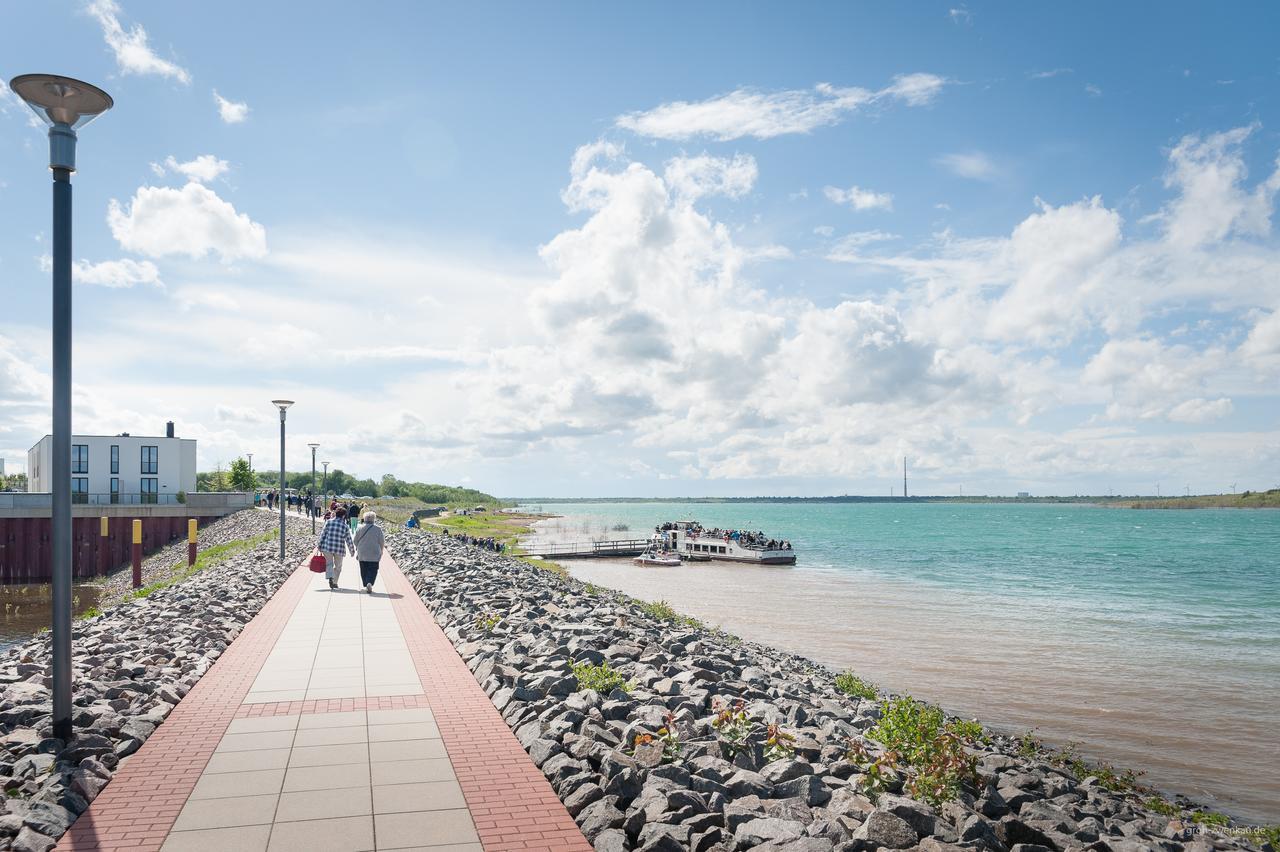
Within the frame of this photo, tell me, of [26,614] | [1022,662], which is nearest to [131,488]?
[26,614]

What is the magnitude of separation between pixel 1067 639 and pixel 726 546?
3168 centimetres

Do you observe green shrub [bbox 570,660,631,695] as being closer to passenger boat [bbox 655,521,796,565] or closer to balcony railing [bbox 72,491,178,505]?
passenger boat [bbox 655,521,796,565]

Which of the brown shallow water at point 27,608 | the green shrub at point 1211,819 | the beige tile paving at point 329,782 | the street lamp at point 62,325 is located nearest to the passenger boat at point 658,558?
the brown shallow water at point 27,608

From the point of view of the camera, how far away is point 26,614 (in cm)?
2497

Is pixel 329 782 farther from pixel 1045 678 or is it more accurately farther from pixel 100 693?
pixel 1045 678

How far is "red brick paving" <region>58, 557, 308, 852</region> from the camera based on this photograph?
17.6 feet

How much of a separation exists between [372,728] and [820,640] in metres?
16.3

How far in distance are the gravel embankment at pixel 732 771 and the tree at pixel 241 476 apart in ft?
236

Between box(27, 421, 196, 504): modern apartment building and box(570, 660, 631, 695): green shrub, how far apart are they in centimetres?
5440

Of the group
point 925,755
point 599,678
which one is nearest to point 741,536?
point 599,678

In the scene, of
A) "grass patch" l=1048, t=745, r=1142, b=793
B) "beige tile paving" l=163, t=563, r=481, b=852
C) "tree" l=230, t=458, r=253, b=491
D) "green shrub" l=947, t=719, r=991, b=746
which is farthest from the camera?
"tree" l=230, t=458, r=253, b=491

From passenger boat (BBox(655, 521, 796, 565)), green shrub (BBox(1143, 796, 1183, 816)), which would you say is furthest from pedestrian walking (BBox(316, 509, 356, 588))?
passenger boat (BBox(655, 521, 796, 565))

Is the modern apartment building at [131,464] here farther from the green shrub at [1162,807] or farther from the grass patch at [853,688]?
the green shrub at [1162,807]

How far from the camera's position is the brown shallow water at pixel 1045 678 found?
12.6 meters
